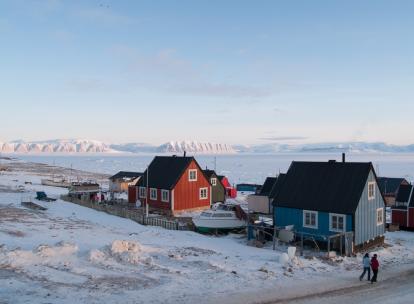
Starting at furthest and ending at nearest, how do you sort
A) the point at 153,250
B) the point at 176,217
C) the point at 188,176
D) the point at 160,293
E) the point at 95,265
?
the point at 188,176
the point at 176,217
the point at 153,250
the point at 95,265
the point at 160,293

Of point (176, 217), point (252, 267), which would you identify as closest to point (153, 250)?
point (252, 267)

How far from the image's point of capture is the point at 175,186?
1773 inches

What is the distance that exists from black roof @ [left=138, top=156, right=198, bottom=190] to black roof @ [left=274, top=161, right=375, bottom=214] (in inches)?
581

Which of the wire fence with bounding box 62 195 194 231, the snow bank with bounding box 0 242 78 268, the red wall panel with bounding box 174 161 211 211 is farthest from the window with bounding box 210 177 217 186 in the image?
the snow bank with bounding box 0 242 78 268

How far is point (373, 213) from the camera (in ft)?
104

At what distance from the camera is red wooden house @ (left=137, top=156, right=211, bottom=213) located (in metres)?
45.4

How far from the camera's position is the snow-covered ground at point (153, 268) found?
1828 cm

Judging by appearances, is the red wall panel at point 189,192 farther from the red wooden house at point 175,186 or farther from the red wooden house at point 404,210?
the red wooden house at point 404,210

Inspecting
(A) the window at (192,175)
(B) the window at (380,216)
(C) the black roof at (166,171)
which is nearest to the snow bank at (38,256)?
(B) the window at (380,216)

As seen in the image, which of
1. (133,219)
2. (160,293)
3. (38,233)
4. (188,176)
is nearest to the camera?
(160,293)

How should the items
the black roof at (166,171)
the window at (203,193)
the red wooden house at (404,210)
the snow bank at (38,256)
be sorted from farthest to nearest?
1. the window at (203,193)
2. the black roof at (166,171)
3. the red wooden house at (404,210)
4. the snow bank at (38,256)

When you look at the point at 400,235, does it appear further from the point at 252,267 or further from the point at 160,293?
the point at 160,293

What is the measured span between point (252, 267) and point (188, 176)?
23.9m

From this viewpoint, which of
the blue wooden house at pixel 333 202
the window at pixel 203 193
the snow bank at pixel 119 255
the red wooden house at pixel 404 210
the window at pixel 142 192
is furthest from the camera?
the window at pixel 203 193
